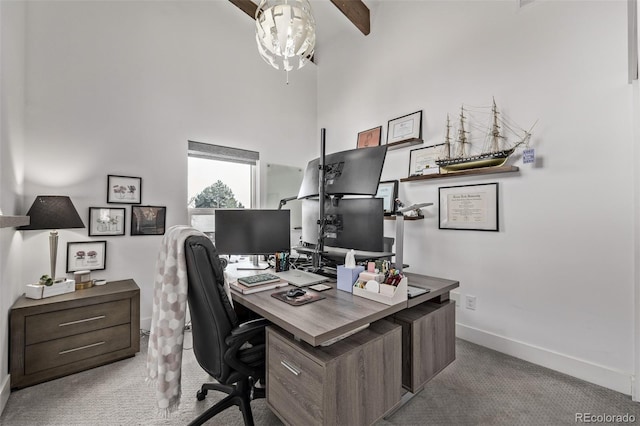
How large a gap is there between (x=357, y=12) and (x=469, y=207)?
2631mm

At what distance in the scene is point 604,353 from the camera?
6.20ft

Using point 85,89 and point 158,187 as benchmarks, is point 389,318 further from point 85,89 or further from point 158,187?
point 85,89

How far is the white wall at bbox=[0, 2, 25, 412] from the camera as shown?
1.70 meters

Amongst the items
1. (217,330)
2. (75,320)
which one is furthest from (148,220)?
(217,330)

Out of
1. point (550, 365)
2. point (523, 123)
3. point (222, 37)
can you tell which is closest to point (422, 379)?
point (550, 365)

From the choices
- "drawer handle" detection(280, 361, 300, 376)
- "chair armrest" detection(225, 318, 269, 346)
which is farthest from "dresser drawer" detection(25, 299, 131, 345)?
"drawer handle" detection(280, 361, 300, 376)

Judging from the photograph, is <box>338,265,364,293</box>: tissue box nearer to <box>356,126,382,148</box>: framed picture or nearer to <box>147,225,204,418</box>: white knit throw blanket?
<box>147,225,204,418</box>: white knit throw blanket

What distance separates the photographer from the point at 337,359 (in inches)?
41.2

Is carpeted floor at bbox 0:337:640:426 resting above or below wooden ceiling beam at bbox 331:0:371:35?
below

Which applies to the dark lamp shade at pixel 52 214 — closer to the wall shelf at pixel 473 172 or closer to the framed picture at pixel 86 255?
the framed picture at pixel 86 255

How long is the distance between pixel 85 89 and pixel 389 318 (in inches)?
121

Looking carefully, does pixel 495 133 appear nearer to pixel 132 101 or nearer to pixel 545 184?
pixel 545 184

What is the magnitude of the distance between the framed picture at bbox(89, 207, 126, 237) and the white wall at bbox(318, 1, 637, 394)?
2812 millimetres

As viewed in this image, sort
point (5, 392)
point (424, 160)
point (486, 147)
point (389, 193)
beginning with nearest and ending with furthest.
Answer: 1. point (5, 392)
2. point (486, 147)
3. point (424, 160)
4. point (389, 193)
